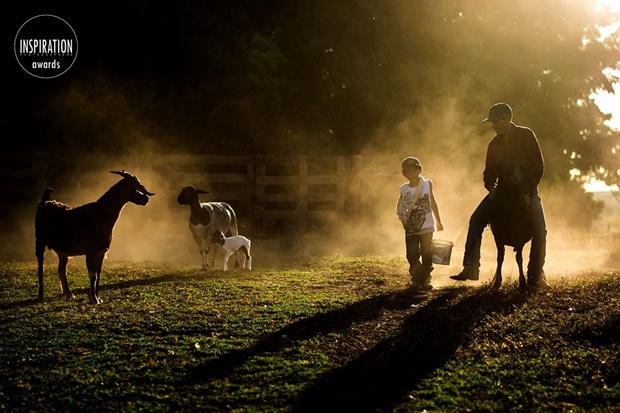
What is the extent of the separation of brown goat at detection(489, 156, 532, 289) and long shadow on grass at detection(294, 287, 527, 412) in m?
0.96

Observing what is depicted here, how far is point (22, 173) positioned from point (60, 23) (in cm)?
537

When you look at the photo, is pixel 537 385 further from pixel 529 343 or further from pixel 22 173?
pixel 22 173

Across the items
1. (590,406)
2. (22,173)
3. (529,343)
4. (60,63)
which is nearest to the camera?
(590,406)

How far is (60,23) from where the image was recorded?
21.7 meters

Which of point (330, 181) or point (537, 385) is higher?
point (330, 181)

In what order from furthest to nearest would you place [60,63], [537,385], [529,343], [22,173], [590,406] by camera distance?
[60,63] < [22,173] < [529,343] < [537,385] < [590,406]

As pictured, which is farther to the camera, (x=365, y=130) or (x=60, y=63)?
(x=365, y=130)

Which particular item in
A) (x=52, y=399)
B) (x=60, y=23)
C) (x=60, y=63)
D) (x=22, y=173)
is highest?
(x=60, y=23)

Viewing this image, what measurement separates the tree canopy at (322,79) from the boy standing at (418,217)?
501 inches

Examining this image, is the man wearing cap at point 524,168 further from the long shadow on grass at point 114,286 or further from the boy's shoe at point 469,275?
the long shadow on grass at point 114,286

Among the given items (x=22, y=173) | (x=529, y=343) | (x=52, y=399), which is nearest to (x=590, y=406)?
(x=529, y=343)

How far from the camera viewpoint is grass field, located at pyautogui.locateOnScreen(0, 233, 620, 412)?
5.26 metres

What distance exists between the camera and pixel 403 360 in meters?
6.16

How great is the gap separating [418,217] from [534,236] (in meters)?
1.65
